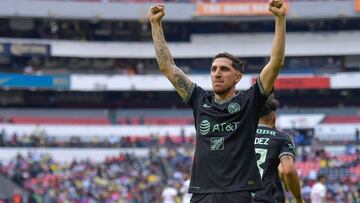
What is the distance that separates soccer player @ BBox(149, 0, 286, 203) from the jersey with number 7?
5.92 ft

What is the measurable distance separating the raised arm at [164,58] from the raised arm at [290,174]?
1808 millimetres

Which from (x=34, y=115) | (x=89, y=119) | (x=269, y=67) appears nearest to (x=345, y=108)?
(x=89, y=119)

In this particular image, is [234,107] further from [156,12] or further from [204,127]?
[156,12]

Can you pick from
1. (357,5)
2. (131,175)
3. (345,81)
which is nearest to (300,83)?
(345,81)

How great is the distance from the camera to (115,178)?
32.0 metres

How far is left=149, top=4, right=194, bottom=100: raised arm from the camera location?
19.2ft

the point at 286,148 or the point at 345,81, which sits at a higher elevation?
the point at 286,148

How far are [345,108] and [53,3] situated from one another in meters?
16.0

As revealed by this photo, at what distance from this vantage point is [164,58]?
6047 millimetres

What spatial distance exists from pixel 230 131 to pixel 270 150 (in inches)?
76.3

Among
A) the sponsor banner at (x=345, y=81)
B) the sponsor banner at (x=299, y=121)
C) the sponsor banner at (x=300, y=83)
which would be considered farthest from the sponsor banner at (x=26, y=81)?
Answer: the sponsor banner at (x=345, y=81)

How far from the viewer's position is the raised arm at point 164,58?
5848 millimetres

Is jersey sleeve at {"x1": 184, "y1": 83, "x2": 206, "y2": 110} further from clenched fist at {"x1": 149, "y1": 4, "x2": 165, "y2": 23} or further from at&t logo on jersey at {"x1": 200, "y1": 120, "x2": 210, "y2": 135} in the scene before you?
clenched fist at {"x1": 149, "y1": 4, "x2": 165, "y2": 23}

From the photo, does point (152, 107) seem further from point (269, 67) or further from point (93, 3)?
point (269, 67)
